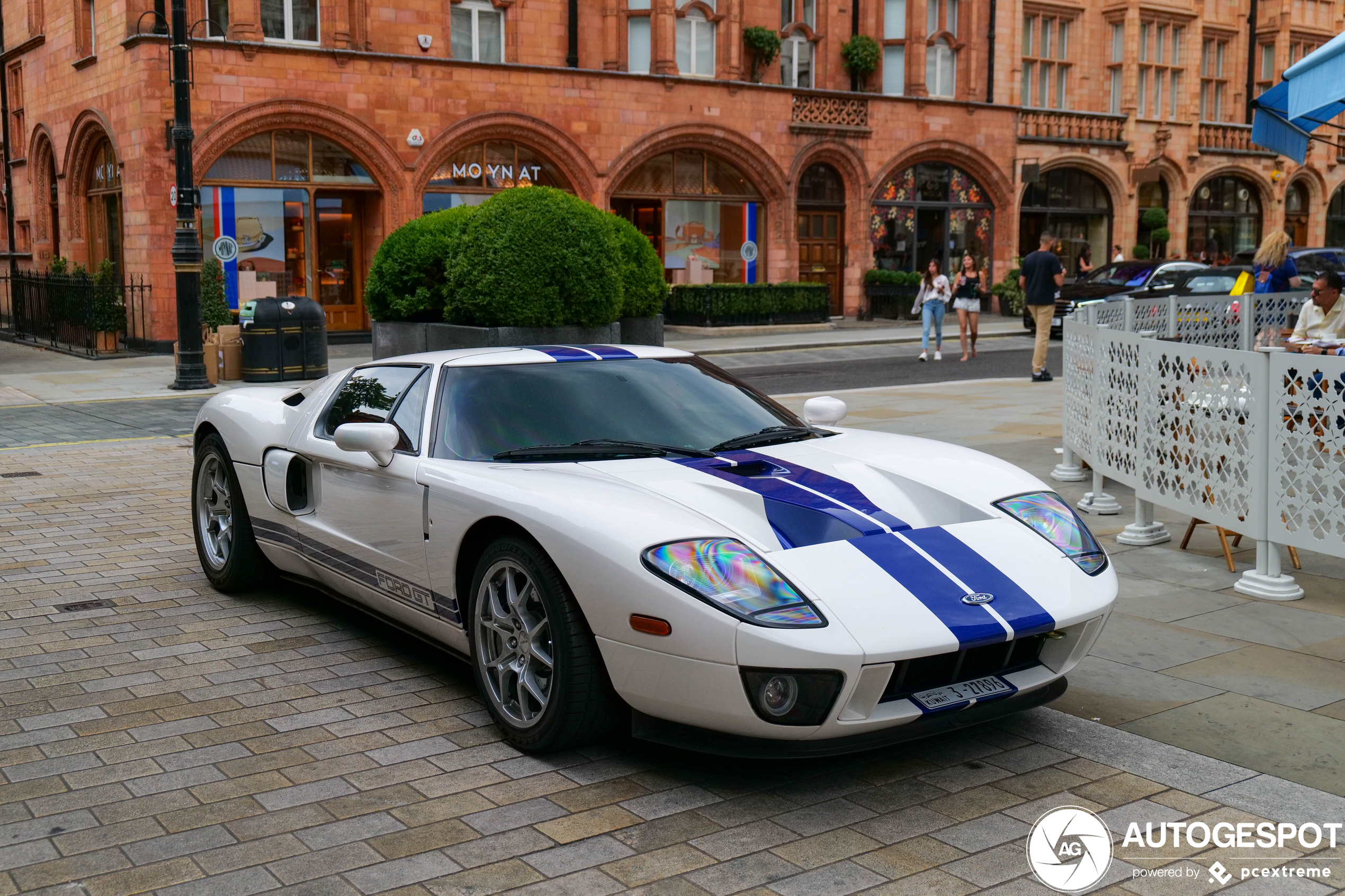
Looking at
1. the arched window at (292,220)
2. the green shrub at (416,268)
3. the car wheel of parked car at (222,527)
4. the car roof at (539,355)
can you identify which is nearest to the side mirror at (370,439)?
the car roof at (539,355)

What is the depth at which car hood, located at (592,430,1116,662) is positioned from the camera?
4016 mm

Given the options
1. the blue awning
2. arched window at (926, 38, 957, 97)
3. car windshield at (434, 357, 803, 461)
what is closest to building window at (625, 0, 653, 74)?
arched window at (926, 38, 957, 97)

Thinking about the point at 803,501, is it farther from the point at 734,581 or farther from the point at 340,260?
the point at 340,260

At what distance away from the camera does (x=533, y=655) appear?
4.46 meters

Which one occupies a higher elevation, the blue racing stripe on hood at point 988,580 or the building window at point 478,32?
the building window at point 478,32

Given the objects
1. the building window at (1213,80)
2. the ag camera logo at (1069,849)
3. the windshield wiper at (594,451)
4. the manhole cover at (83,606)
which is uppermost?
the building window at (1213,80)

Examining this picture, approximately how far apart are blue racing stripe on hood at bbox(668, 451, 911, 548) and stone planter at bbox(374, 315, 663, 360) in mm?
13034

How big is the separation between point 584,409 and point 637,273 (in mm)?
14082

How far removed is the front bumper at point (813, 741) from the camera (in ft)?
13.0

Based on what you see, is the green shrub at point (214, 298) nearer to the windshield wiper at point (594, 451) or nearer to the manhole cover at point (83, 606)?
the manhole cover at point (83, 606)

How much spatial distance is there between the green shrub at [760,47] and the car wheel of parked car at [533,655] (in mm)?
26969

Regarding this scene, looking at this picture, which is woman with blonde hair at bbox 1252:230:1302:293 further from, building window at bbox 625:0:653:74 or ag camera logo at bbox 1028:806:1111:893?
building window at bbox 625:0:653:74

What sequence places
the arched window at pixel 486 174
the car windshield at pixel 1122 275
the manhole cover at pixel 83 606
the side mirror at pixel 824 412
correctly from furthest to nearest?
the arched window at pixel 486 174 < the car windshield at pixel 1122 275 < the manhole cover at pixel 83 606 < the side mirror at pixel 824 412

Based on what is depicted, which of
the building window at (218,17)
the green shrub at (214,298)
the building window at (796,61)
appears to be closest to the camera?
the green shrub at (214,298)
